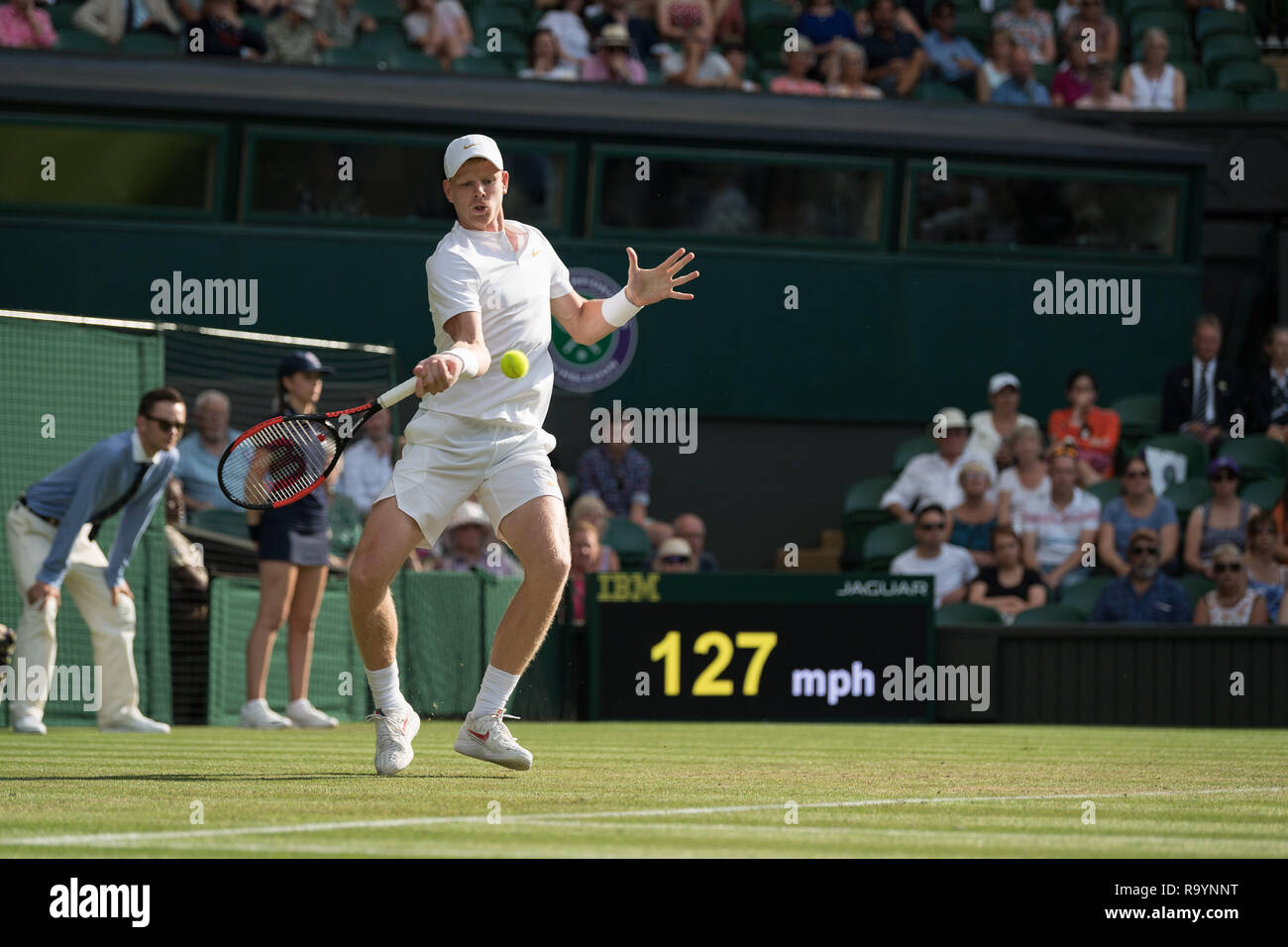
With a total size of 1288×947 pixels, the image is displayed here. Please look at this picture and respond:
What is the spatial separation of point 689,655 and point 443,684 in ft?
5.23

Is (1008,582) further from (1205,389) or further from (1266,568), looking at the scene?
(1205,389)

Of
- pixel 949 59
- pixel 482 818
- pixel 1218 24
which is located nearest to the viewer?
pixel 482 818

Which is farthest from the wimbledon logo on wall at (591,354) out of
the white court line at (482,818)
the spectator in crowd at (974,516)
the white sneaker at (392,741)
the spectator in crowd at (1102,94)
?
the white court line at (482,818)

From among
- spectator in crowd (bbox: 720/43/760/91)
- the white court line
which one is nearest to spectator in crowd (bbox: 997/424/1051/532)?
spectator in crowd (bbox: 720/43/760/91)

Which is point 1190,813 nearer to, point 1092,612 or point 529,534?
point 529,534

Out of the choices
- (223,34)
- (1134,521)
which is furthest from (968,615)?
(223,34)

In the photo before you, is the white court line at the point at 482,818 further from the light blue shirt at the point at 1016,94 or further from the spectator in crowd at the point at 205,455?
the light blue shirt at the point at 1016,94

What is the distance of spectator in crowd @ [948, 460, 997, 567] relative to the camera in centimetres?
1402

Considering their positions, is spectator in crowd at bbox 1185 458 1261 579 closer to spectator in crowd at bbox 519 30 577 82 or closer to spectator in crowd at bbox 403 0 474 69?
spectator in crowd at bbox 519 30 577 82

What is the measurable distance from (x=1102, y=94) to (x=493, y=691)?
40.9ft

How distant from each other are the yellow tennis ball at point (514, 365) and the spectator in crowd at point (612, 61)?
34.9 ft

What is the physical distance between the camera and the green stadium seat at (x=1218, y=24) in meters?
18.9

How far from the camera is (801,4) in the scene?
17859 millimetres

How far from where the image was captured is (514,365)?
6.34m
